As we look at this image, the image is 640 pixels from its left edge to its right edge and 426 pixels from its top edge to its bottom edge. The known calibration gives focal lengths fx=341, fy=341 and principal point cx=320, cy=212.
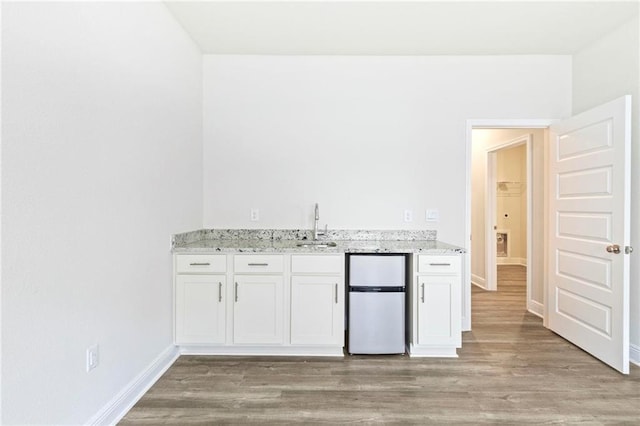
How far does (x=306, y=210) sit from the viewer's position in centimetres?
335

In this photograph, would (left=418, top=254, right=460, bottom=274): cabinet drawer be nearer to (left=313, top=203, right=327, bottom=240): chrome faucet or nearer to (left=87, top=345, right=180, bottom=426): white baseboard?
(left=313, top=203, right=327, bottom=240): chrome faucet

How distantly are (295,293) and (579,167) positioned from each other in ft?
8.55

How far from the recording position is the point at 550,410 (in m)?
2.04

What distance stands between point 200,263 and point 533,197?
12.2ft

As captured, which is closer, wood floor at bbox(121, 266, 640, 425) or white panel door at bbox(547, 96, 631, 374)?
wood floor at bbox(121, 266, 640, 425)

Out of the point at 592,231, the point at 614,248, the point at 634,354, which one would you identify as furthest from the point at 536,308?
the point at 614,248

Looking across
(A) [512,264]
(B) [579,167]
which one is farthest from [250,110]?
(A) [512,264]

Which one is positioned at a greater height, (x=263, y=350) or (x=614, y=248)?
→ (x=614, y=248)

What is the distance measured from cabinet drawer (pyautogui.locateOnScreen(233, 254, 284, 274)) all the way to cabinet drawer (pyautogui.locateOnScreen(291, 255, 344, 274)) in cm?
12

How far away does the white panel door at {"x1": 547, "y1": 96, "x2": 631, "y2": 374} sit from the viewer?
246 centimetres

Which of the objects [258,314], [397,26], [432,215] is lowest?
[258,314]

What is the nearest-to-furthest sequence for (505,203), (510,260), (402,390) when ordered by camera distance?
(402,390) < (510,260) < (505,203)

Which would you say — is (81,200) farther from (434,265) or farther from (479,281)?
(479,281)

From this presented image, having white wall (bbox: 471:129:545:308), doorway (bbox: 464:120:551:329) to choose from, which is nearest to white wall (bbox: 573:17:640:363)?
doorway (bbox: 464:120:551:329)
